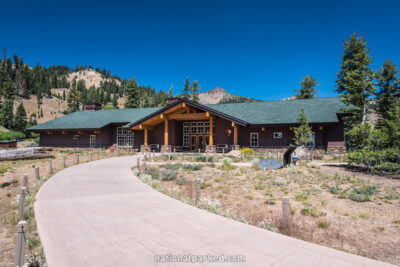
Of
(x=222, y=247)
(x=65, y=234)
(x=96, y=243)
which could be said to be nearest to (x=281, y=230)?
(x=222, y=247)

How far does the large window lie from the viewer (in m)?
29.1

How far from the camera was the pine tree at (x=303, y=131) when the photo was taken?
2038cm

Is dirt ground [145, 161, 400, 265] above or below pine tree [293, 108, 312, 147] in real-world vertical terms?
below

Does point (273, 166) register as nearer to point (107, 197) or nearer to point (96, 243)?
point (107, 197)

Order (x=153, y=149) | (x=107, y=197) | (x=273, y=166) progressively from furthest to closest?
(x=153, y=149)
(x=273, y=166)
(x=107, y=197)

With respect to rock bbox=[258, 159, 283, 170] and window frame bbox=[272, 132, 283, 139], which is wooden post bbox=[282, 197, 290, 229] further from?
window frame bbox=[272, 132, 283, 139]

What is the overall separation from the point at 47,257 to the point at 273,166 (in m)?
12.8

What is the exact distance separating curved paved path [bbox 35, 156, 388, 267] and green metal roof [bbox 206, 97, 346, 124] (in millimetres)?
19217

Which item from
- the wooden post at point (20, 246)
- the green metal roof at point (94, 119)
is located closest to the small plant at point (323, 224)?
the wooden post at point (20, 246)

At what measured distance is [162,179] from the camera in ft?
37.0

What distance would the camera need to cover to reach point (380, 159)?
42.4 ft

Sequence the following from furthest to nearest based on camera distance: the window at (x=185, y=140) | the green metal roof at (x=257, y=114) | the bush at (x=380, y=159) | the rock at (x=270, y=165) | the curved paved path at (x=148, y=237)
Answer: the window at (x=185, y=140)
the green metal roof at (x=257, y=114)
the rock at (x=270, y=165)
the bush at (x=380, y=159)
the curved paved path at (x=148, y=237)

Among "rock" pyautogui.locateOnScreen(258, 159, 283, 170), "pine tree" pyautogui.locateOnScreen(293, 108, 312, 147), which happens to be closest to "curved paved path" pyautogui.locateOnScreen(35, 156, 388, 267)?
"rock" pyautogui.locateOnScreen(258, 159, 283, 170)

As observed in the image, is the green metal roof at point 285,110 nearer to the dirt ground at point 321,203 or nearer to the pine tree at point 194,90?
the dirt ground at point 321,203
